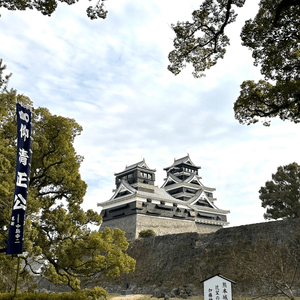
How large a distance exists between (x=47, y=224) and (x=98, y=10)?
594 cm

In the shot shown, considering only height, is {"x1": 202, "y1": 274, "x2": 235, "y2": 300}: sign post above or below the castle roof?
below

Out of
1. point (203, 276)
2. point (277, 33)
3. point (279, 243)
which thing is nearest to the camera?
point (277, 33)

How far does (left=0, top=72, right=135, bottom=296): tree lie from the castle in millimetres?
20463

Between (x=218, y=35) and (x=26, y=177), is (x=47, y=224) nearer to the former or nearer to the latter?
(x=26, y=177)

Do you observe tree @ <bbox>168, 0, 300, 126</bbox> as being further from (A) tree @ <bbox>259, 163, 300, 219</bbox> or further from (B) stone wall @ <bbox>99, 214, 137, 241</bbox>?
(B) stone wall @ <bbox>99, 214, 137, 241</bbox>

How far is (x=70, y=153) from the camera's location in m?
8.41

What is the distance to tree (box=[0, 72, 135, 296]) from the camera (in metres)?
7.67

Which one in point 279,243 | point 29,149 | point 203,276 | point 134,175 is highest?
point 134,175

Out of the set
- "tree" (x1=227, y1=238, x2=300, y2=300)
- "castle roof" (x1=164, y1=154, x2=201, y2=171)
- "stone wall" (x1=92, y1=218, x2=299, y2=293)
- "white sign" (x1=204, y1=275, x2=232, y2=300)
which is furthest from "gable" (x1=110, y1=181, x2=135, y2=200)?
"white sign" (x1=204, y1=275, x2=232, y2=300)

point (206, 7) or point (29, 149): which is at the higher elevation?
point (206, 7)

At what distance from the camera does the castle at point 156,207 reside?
97.6 ft

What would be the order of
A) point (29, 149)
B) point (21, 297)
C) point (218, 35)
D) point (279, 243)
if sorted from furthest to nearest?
point (279, 243)
point (29, 149)
point (21, 297)
point (218, 35)

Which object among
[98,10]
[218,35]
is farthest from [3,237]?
[218,35]

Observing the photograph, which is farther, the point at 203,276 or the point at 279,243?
the point at 203,276
